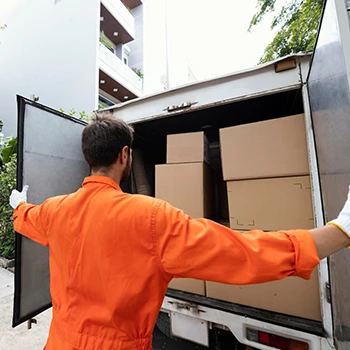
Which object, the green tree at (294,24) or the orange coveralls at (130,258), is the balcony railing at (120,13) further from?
the orange coveralls at (130,258)

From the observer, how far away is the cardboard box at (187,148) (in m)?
2.00

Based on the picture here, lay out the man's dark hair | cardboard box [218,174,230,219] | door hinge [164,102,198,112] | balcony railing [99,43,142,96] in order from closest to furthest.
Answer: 1. the man's dark hair
2. door hinge [164,102,198,112]
3. cardboard box [218,174,230,219]
4. balcony railing [99,43,142,96]

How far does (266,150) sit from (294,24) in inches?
178

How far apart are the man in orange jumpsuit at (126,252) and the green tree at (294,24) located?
4.54m

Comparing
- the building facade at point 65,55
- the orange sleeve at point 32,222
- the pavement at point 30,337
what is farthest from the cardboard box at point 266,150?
the building facade at point 65,55

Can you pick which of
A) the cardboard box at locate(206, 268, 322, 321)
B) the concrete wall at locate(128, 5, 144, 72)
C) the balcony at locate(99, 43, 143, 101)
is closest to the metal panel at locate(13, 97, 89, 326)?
the cardboard box at locate(206, 268, 322, 321)

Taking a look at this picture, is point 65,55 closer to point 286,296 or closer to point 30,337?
point 30,337

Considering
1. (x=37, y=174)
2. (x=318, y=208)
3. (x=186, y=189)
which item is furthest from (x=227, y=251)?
(x=37, y=174)

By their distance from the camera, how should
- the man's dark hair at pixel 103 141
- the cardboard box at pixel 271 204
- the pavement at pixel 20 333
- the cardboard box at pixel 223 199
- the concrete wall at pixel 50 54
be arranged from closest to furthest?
the man's dark hair at pixel 103 141
the cardboard box at pixel 271 204
the pavement at pixel 20 333
the cardboard box at pixel 223 199
the concrete wall at pixel 50 54

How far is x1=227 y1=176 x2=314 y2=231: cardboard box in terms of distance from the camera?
1.46 m

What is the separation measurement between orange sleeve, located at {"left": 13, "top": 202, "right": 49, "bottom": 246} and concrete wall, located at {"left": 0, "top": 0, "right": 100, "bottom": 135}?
7.41 m

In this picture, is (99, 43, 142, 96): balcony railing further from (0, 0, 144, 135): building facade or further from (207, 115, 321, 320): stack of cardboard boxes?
(207, 115, 321, 320): stack of cardboard boxes

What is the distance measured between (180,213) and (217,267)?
21 cm

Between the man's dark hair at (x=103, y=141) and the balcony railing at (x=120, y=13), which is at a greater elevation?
the balcony railing at (x=120, y=13)
